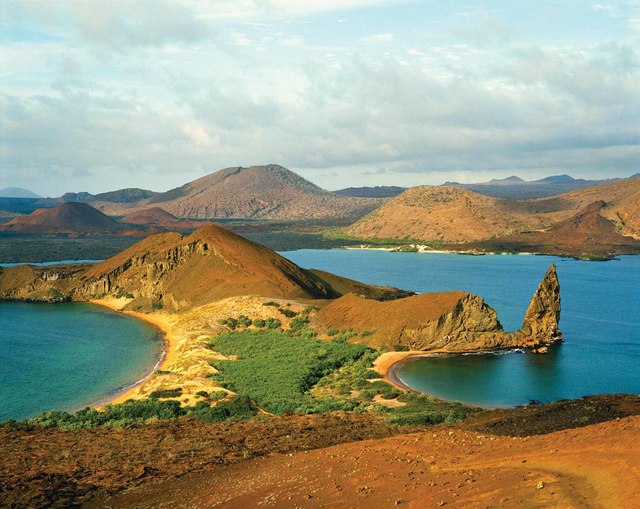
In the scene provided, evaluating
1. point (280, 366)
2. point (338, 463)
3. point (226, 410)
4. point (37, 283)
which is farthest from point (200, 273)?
point (338, 463)

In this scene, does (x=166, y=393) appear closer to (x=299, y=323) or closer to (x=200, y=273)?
(x=299, y=323)

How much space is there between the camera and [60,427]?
99.6 feet

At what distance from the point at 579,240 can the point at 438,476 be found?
153372mm

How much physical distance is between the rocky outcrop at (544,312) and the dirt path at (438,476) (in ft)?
96.4

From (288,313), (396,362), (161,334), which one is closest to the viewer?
(396,362)

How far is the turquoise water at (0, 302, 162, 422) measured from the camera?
37594mm

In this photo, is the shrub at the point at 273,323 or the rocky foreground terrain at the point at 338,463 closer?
the rocky foreground terrain at the point at 338,463

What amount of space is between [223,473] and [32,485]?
672 centimetres

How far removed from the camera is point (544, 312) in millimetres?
51625

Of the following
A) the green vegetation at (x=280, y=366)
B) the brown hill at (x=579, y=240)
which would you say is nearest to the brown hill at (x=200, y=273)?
the green vegetation at (x=280, y=366)

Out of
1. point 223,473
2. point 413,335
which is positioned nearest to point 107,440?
point 223,473

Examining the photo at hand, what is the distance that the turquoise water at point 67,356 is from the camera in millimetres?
37594

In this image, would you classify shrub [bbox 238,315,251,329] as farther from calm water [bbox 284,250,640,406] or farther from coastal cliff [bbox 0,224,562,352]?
calm water [bbox 284,250,640,406]

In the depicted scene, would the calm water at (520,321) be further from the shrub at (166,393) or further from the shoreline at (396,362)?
the shrub at (166,393)
